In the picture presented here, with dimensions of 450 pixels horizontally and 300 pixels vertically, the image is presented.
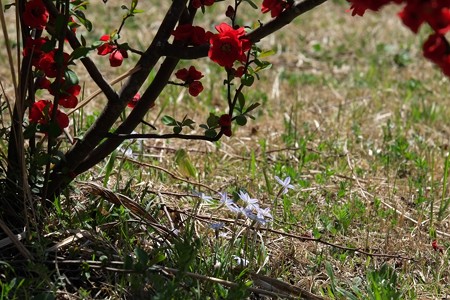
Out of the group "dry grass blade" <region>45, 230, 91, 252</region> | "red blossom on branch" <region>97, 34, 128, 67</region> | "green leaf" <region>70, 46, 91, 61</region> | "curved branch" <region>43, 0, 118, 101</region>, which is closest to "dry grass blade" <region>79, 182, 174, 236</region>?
"dry grass blade" <region>45, 230, 91, 252</region>

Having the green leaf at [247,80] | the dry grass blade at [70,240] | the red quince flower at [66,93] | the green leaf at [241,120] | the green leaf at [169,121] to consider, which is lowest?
the dry grass blade at [70,240]

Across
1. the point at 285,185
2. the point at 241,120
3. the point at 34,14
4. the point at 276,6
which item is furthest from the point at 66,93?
the point at 285,185

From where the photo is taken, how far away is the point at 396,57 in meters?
4.53

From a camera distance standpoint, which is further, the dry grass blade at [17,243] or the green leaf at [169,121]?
the green leaf at [169,121]

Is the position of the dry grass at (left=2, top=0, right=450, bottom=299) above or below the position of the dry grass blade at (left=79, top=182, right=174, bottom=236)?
below

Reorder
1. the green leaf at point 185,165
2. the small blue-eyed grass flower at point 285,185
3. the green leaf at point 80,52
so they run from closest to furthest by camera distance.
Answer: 1. the green leaf at point 80,52
2. the small blue-eyed grass flower at point 285,185
3. the green leaf at point 185,165

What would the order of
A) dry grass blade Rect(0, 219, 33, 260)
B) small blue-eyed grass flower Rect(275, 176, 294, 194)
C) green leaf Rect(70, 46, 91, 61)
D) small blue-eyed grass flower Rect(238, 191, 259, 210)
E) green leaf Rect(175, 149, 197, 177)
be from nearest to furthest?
green leaf Rect(70, 46, 91, 61)
dry grass blade Rect(0, 219, 33, 260)
small blue-eyed grass flower Rect(238, 191, 259, 210)
small blue-eyed grass flower Rect(275, 176, 294, 194)
green leaf Rect(175, 149, 197, 177)

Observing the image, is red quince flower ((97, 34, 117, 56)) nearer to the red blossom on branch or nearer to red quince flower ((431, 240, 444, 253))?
the red blossom on branch

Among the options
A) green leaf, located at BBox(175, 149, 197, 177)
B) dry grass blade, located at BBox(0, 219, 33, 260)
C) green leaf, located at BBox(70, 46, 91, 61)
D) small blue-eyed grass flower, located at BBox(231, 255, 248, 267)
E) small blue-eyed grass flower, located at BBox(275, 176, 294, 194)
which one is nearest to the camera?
green leaf, located at BBox(70, 46, 91, 61)

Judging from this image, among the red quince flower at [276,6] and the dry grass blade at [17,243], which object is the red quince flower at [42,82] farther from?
the red quince flower at [276,6]

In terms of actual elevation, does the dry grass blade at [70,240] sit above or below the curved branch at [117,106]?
below

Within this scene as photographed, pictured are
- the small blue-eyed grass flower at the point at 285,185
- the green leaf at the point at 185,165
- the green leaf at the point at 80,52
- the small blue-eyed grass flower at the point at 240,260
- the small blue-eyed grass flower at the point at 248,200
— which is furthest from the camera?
the green leaf at the point at 185,165

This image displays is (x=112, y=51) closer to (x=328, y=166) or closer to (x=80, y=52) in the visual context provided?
(x=80, y=52)

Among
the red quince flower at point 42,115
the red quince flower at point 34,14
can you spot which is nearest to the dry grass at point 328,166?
the red quince flower at point 42,115
